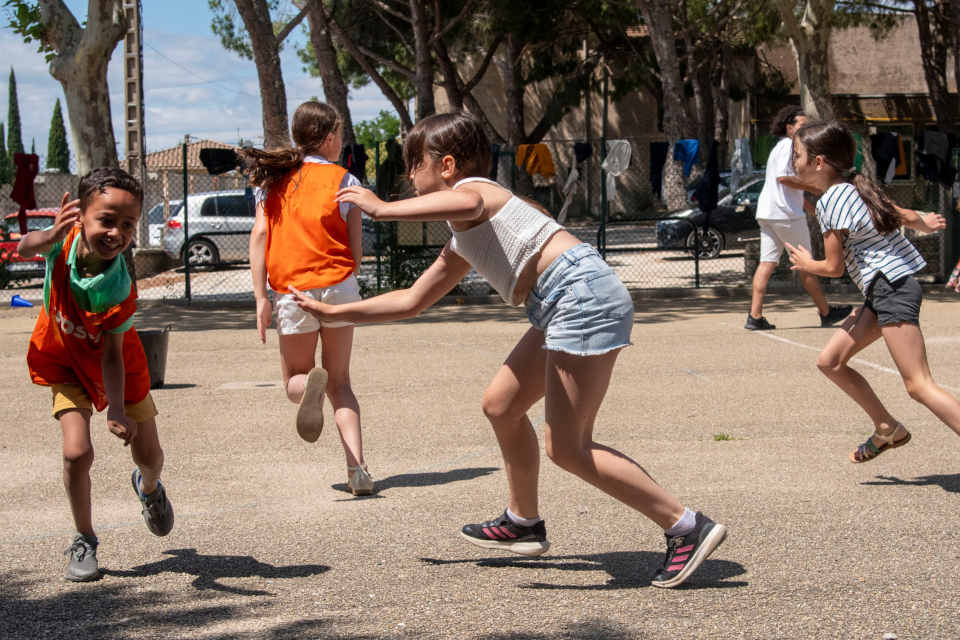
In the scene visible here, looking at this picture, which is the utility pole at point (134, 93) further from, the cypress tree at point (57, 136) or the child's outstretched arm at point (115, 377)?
the cypress tree at point (57, 136)

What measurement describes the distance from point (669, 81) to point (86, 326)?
23606 millimetres

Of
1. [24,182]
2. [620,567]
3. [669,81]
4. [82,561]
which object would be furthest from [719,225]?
[82,561]

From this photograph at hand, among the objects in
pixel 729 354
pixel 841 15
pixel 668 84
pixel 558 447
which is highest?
pixel 841 15

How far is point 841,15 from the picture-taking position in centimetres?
3750

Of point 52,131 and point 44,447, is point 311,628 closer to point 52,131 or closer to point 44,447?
point 44,447

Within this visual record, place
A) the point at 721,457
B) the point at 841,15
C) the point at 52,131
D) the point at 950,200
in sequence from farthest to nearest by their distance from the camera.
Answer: the point at 52,131 < the point at 841,15 < the point at 950,200 < the point at 721,457

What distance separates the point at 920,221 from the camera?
5.59m

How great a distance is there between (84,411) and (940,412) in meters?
3.57

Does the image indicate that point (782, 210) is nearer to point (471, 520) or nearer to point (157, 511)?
point (471, 520)

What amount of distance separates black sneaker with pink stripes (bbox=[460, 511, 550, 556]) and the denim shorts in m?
0.84

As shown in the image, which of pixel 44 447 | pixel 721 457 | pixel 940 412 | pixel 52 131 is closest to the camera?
pixel 940 412

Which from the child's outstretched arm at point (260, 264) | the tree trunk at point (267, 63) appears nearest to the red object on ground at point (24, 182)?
the tree trunk at point (267, 63)

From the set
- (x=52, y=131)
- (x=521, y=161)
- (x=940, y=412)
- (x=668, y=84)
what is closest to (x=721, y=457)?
(x=940, y=412)

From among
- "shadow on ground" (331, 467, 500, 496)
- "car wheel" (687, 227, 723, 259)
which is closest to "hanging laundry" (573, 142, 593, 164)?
"car wheel" (687, 227, 723, 259)
